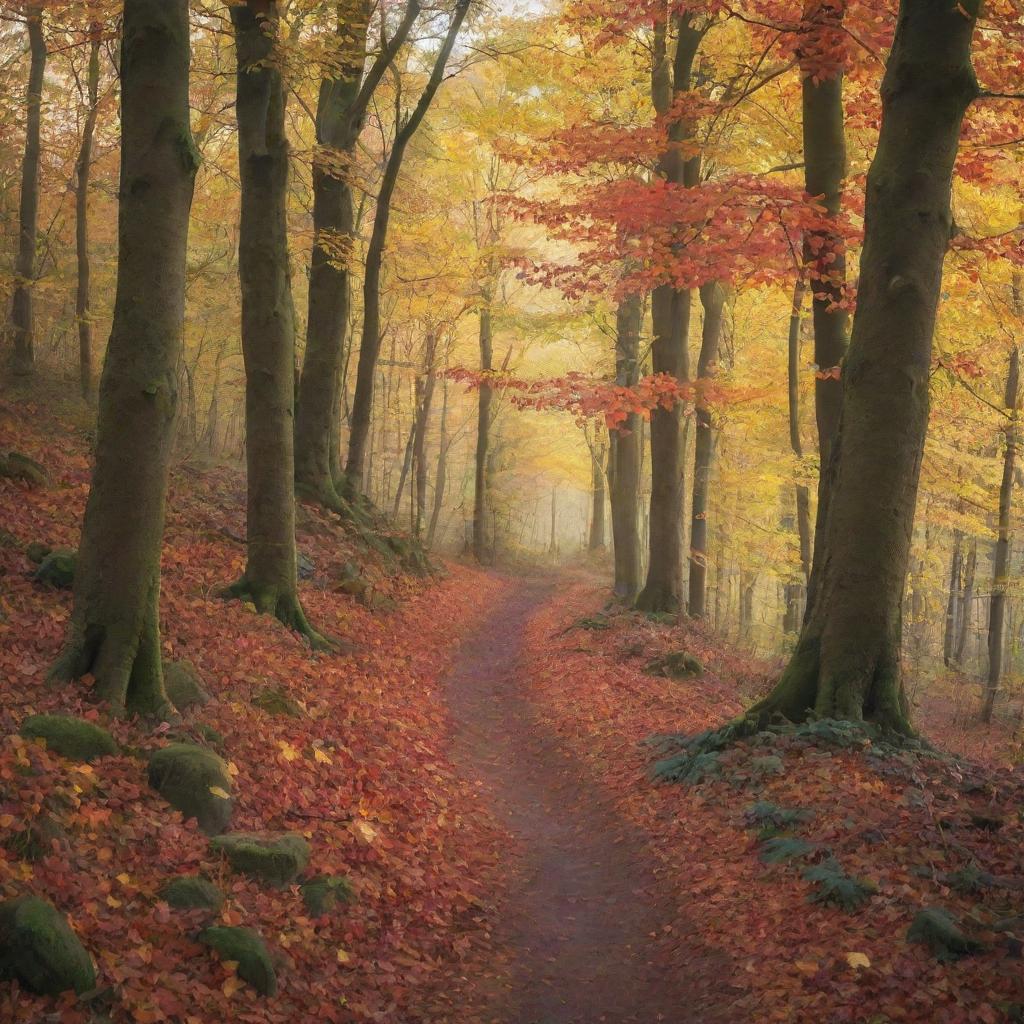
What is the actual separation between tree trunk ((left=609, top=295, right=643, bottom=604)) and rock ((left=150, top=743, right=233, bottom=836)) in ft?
47.9

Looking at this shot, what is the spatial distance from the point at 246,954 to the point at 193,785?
1.53m

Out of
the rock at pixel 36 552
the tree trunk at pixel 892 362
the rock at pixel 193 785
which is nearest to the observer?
the rock at pixel 193 785

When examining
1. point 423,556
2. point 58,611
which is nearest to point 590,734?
point 58,611

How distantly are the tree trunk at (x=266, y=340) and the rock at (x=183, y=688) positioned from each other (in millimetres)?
3101

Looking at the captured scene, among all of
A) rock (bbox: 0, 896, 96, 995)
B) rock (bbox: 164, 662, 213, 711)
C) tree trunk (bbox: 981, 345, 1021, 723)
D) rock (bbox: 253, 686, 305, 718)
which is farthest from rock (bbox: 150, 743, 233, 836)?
tree trunk (bbox: 981, 345, 1021, 723)

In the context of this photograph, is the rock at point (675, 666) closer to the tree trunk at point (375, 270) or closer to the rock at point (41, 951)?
the tree trunk at point (375, 270)

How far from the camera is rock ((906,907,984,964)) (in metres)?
4.62

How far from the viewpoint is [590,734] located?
34.0 feet

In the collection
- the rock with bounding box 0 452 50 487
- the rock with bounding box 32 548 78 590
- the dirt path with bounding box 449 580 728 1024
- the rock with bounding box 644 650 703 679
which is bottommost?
the dirt path with bounding box 449 580 728 1024

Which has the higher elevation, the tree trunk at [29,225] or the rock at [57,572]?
the tree trunk at [29,225]

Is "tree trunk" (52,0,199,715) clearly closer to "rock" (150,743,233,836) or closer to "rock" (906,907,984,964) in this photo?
"rock" (150,743,233,836)

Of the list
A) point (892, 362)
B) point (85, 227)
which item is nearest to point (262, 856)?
point (892, 362)

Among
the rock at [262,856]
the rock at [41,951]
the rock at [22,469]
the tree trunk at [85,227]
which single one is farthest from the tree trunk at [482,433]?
the rock at [41,951]

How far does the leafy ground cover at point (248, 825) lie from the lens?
14.0ft
